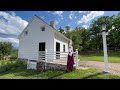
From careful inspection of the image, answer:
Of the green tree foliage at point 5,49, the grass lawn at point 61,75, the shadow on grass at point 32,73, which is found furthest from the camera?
the green tree foliage at point 5,49

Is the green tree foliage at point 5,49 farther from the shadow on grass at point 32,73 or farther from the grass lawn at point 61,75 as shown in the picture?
the grass lawn at point 61,75

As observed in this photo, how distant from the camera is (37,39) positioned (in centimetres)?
1650

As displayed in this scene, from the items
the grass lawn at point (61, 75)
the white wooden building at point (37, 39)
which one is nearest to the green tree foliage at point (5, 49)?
the white wooden building at point (37, 39)

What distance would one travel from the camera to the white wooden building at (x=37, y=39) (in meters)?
15.6

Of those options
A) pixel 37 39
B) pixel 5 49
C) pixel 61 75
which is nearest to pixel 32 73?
pixel 61 75

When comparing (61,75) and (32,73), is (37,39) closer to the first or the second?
(32,73)

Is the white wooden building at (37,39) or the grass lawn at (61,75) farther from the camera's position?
the white wooden building at (37,39)

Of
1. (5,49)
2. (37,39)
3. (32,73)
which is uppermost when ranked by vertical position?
(37,39)

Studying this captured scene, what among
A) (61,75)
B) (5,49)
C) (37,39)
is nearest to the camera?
(61,75)

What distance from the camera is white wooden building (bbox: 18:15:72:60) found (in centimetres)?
1561
